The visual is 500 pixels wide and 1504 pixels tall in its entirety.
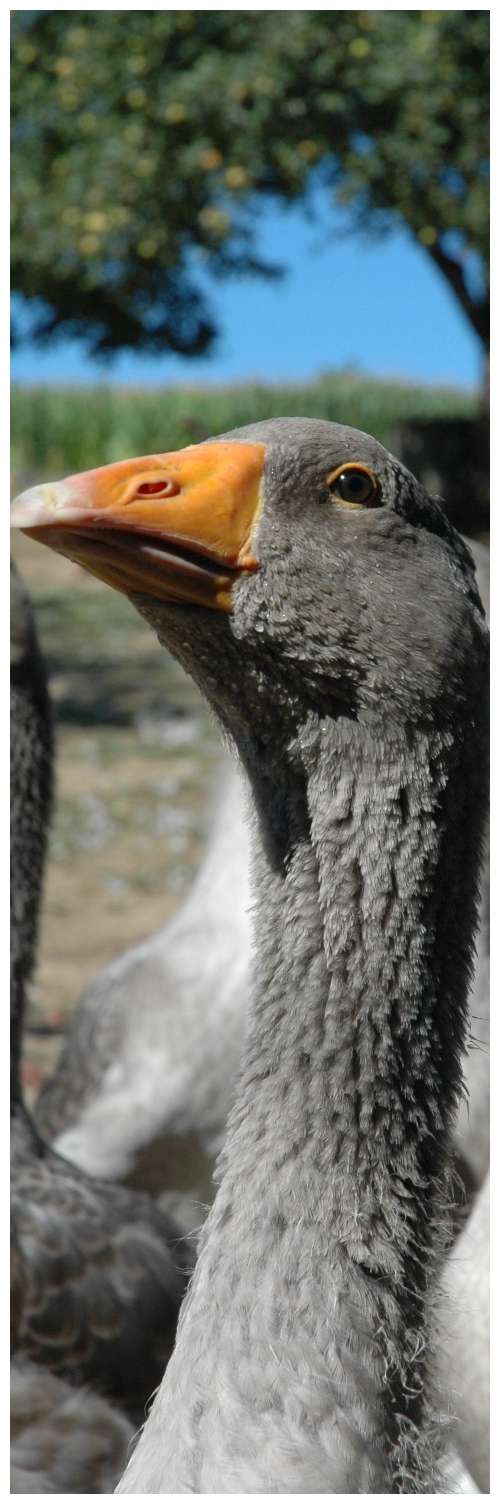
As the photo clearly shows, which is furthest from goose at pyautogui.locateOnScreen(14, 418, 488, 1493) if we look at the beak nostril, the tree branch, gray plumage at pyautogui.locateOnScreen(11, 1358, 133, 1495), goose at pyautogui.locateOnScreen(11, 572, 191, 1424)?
the tree branch

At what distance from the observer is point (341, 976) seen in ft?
6.40

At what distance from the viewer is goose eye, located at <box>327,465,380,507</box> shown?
1.92 meters

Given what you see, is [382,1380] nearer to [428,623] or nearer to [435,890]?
[435,890]

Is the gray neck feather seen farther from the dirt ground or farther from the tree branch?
the tree branch

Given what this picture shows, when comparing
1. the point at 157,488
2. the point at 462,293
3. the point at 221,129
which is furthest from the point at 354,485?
the point at 462,293

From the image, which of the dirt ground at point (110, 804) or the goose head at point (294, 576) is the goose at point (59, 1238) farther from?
the goose head at point (294, 576)

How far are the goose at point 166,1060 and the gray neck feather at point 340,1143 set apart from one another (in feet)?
7.91

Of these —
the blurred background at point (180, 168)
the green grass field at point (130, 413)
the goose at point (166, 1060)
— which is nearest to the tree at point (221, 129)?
the blurred background at point (180, 168)

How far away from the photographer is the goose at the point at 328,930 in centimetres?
182

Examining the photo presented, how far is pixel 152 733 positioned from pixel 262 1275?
33.5ft

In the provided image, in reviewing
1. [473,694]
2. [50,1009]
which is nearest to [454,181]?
[50,1009]

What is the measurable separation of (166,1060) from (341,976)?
274 centimetres

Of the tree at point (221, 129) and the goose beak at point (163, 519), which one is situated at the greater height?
the tree at point (221, 129)

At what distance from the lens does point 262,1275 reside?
188 cm
